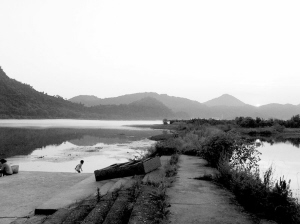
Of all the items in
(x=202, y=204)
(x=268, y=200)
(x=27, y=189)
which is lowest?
(x=27, y=189)

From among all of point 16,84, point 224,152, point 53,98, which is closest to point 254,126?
point 224,152

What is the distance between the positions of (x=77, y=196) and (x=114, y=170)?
7.32 feet

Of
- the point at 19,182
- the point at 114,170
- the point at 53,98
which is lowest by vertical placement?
the point at 19,182

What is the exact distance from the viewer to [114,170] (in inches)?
412

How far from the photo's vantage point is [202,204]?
662cm

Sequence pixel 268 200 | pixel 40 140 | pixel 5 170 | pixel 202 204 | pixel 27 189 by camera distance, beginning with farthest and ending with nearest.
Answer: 1. pixel 40 140
2. pixel 5 170
3. pixel 27 189
4. pixel 202 204
5. pixel 268 200

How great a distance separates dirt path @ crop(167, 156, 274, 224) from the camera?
5.61m

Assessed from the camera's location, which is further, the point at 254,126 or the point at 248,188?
the point at 254,126

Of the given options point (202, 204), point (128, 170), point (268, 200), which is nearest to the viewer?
point (268, 200)

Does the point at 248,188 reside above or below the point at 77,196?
above

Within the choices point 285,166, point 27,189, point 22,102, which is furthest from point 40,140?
point 22,102

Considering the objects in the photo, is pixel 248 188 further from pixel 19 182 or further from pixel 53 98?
pixel 53 98

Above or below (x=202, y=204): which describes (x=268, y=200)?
above

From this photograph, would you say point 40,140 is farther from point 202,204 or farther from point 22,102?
point 22,102
